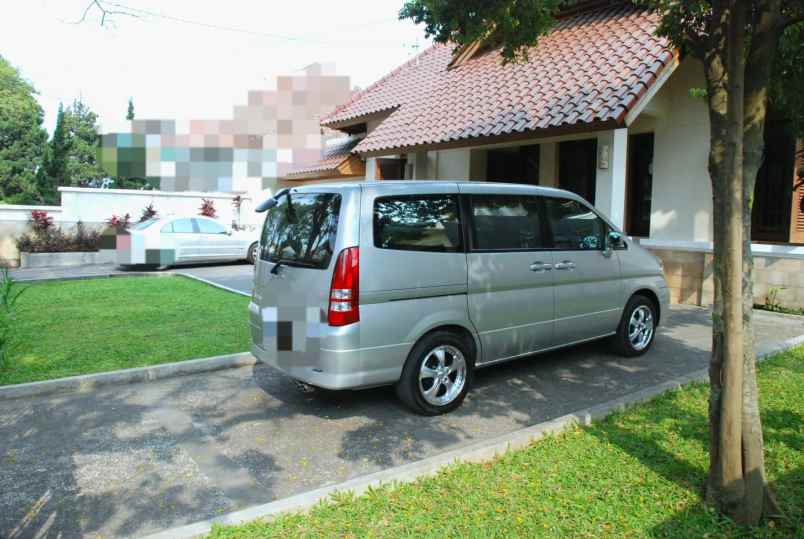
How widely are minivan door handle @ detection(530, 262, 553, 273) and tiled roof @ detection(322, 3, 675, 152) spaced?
403 cm

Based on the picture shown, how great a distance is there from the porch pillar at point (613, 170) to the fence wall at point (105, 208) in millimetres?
14046

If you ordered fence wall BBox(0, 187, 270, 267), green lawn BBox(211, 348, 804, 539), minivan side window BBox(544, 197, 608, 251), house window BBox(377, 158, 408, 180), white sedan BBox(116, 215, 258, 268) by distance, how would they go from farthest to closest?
fence wall BBox(0, 187, 270, 267)
house window BBox(377, 158, 408, 180)
white sedan BBox(116, 215, 258, 268)
minivan side window BBox(544, 197, 608, 251)
green lawn BBox(211, 348, 804, 539)

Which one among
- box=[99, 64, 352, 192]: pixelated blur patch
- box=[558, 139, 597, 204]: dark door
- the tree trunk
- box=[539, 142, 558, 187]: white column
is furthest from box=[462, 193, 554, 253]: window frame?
box=[99, 64, 352, 192]: pixelated blur patch

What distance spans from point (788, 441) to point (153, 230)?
14.1 metres

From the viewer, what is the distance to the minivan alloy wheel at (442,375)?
4.69 meters

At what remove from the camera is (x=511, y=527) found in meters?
3.04

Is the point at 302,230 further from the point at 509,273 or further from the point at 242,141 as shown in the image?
the point at 242,141

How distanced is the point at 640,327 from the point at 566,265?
62.2 inches

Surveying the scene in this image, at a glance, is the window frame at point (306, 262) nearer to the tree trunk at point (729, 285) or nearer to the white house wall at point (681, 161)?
the tree trunk at point (729, 285)

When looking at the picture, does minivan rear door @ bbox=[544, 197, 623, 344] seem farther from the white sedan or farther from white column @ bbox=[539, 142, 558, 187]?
the white sedan

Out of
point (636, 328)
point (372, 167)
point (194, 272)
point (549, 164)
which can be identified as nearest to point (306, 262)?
point (636, 328)

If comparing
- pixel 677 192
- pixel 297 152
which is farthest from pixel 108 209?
pixel 677 192

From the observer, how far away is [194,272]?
569 inches

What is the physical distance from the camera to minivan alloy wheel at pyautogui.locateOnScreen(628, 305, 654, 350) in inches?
253
